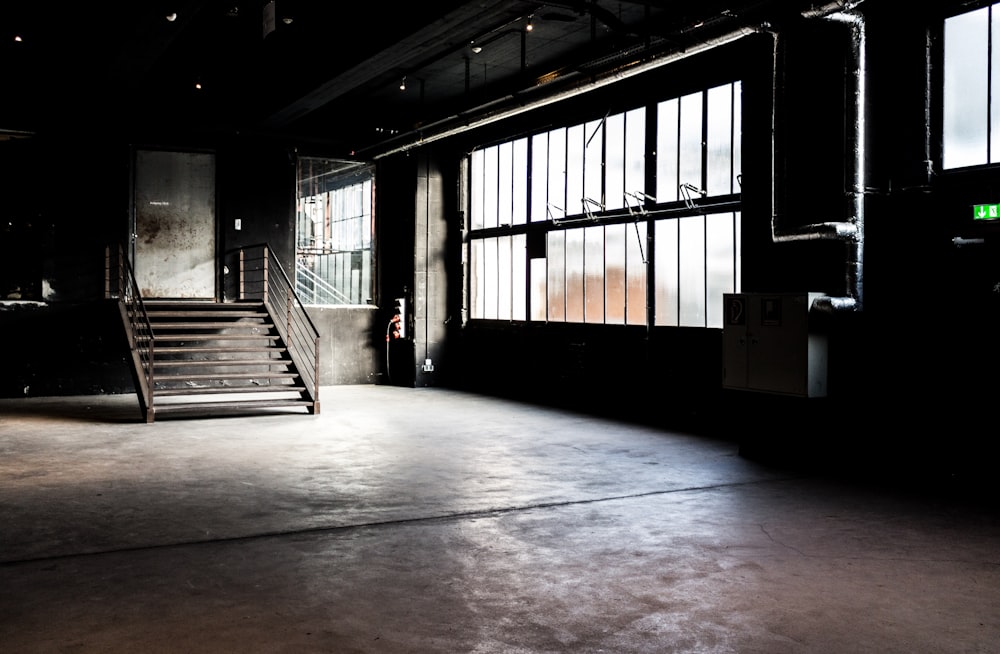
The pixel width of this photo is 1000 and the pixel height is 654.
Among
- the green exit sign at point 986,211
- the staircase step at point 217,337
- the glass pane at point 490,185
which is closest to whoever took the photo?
the green exit sign at point 986,211

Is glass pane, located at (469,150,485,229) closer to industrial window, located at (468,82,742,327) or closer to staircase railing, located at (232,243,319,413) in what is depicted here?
industrial window, located at (468,82,742,327)

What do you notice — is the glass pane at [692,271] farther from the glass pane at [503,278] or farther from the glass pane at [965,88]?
the glass pane at [503,278]

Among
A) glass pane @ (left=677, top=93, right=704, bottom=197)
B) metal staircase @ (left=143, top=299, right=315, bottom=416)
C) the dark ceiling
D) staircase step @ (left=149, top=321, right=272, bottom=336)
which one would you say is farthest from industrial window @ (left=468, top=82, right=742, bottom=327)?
staircase step @ (left=149, top=321, right=272, bottom=336)

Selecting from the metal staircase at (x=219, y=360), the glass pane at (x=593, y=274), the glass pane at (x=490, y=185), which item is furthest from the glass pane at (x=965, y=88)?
the glass pane at (x=490, y=185)

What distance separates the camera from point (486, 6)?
9.18m

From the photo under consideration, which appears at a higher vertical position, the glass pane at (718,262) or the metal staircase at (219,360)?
the glass pane at (718,262)

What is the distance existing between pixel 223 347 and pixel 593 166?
5748 mm

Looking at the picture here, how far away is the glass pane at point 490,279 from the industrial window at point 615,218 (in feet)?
0.06

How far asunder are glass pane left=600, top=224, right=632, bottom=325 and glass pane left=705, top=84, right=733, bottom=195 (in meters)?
1.53

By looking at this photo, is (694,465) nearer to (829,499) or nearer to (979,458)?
(829,499)

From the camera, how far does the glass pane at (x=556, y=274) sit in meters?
12.7

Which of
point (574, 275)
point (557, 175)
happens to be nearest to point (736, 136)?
point (574, 275)

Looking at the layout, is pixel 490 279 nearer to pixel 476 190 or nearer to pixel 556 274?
pixel 476 190

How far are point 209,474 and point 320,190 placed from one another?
891 cm
